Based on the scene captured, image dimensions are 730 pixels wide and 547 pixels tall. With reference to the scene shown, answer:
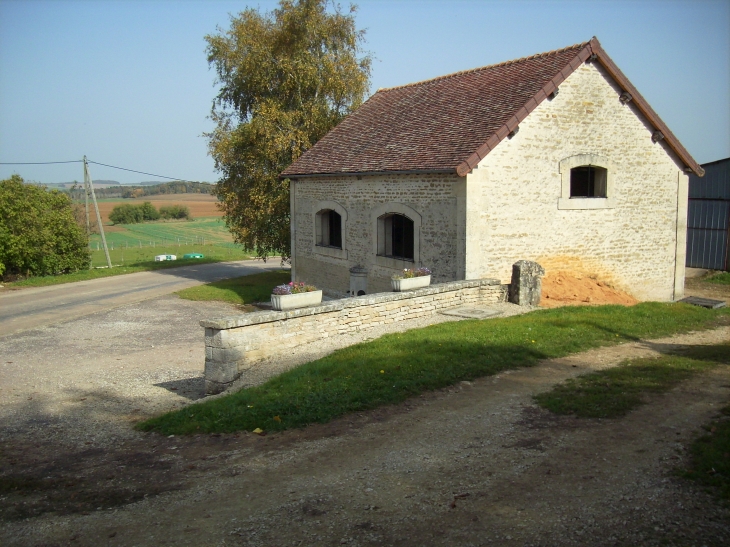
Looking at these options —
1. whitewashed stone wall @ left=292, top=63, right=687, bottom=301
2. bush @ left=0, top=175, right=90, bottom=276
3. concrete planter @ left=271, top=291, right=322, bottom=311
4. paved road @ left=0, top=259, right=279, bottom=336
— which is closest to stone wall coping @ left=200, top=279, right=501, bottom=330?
concrete planter @ left=271, top=291, right=322, bottom=311

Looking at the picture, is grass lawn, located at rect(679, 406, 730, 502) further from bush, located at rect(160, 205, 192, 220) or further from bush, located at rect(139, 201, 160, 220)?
bush, located at rect(160, 205, 192, 220)

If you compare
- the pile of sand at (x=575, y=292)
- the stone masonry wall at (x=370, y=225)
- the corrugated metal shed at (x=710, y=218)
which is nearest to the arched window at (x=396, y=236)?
the stone masonry wall at (x=370, y=225)

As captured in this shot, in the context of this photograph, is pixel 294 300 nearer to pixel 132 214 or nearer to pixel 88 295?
pixel 88 295

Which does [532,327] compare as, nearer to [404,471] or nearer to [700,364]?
[700,364]

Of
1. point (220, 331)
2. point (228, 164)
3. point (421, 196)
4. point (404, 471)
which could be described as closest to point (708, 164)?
point (421, 196)

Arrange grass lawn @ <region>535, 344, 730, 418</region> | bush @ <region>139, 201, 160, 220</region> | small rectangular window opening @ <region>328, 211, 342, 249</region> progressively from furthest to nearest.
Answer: bush @ <region>139, 201, 160, 220</region>, small rectangular window opening @ <region>328, 211, 342, 249</region>, grass lawn @ <region>535, 344, 730, 418</region>

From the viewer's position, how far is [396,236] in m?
16.8

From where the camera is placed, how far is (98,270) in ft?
98.3

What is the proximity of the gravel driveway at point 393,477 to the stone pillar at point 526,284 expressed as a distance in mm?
4595

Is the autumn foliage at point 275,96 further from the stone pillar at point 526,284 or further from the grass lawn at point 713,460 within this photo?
the grass lawn at point 713,460

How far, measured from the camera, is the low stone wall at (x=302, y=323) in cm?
1005

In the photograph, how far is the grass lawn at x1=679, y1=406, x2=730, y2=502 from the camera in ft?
17.5

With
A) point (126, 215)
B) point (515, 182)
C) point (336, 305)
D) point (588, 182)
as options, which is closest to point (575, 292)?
point (515, 182)

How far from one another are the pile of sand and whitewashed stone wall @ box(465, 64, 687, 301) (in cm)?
31
